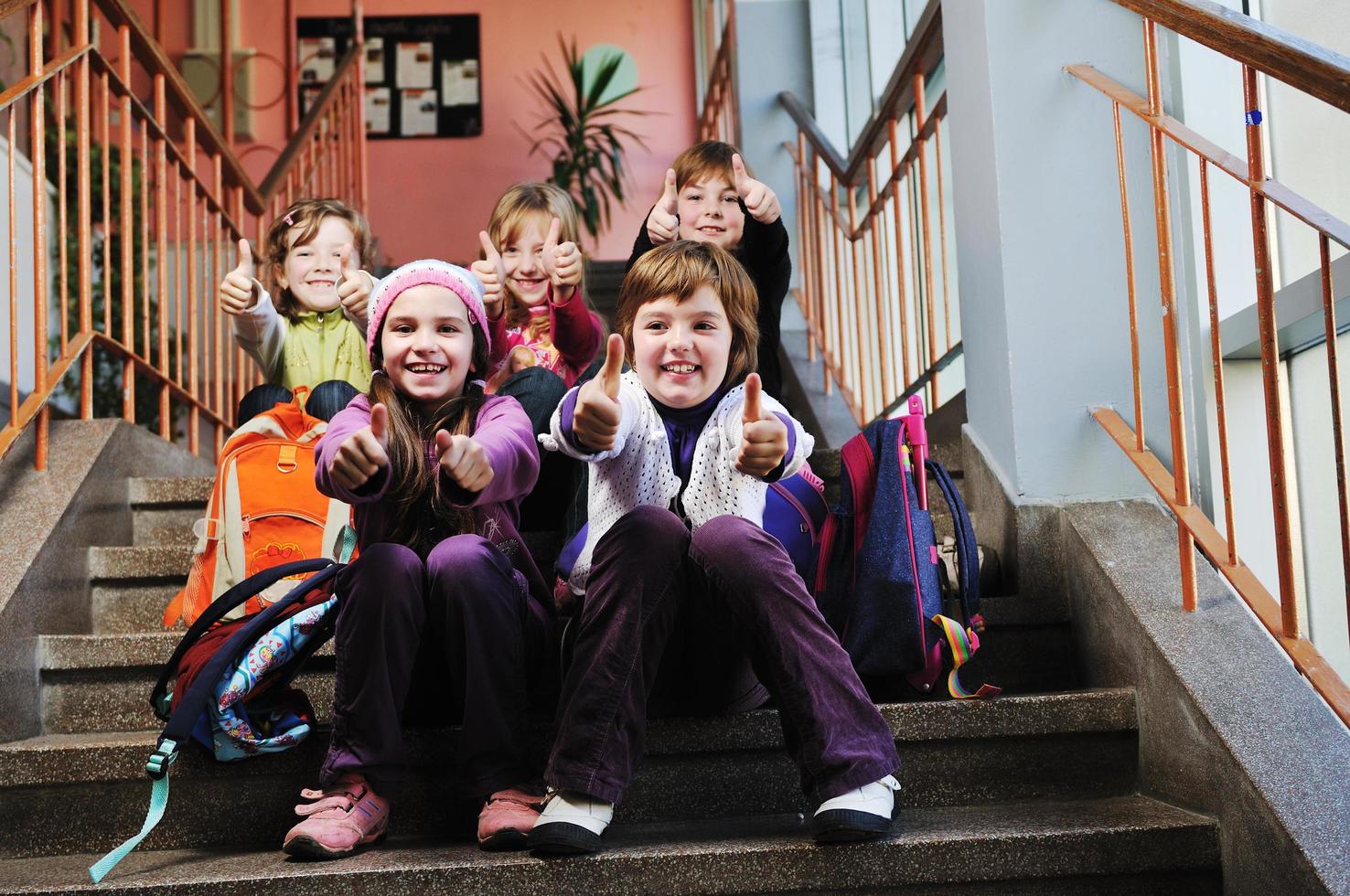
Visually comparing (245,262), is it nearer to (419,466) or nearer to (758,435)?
(419,466)

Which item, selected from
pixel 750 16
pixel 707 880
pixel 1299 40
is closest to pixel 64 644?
pixel 707 880

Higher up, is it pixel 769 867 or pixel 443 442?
pixel 443 442

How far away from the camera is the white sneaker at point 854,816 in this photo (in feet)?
4.58

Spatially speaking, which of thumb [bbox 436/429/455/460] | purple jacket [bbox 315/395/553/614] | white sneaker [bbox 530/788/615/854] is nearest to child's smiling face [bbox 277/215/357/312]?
purple jacket [bbox 315/395/553/614]

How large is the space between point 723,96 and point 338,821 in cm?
405

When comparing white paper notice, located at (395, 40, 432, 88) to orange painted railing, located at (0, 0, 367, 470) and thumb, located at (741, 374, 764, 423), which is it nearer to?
orange painted railing, located at (0, 0, 367, 470)

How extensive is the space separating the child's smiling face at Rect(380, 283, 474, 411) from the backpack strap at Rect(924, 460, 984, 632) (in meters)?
0.67

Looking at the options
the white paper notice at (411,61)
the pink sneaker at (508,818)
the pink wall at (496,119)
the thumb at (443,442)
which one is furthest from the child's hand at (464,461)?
the white paper notice at (411,61)

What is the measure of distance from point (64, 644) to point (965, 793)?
124cm

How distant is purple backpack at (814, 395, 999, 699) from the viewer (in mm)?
1712

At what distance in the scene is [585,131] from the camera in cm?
621

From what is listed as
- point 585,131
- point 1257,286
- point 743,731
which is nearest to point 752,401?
point 743,731

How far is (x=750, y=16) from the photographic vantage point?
4395 millimetres

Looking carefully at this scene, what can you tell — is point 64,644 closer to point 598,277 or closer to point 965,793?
point 965,793
